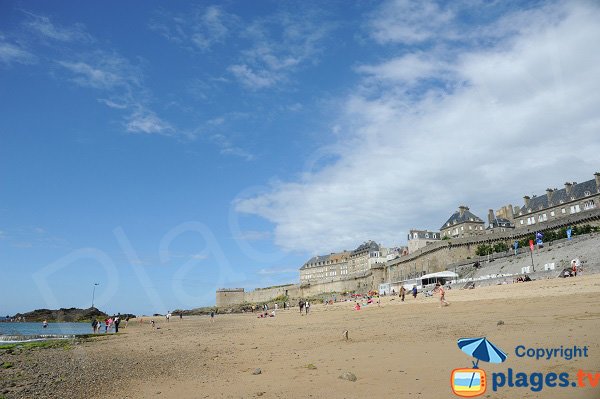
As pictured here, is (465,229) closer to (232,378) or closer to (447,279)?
(447,279)

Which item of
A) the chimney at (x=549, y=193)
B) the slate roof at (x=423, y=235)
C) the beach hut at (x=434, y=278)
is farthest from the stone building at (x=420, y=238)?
the beach hut at (x=434, y=278)

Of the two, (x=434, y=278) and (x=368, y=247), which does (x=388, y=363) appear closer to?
(x=434, y=278)

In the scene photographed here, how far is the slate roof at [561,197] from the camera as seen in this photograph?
66.1 metres

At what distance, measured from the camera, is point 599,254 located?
107 ft

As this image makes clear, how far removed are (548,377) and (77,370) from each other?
14734 millimetres

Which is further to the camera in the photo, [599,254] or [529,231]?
[529,231]

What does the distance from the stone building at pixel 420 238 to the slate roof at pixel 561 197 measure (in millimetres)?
26393

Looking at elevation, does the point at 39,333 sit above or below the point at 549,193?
below

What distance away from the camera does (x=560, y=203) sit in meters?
71.4

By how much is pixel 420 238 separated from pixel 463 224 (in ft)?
57.5

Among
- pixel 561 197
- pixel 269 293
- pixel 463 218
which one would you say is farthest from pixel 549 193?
pixel 269 293

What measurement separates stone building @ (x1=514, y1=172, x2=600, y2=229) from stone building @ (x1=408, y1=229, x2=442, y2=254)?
2438 centimetres

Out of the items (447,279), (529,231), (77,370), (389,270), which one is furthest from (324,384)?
(389,270)

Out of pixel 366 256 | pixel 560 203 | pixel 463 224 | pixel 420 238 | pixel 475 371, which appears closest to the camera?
pixel 475 371
